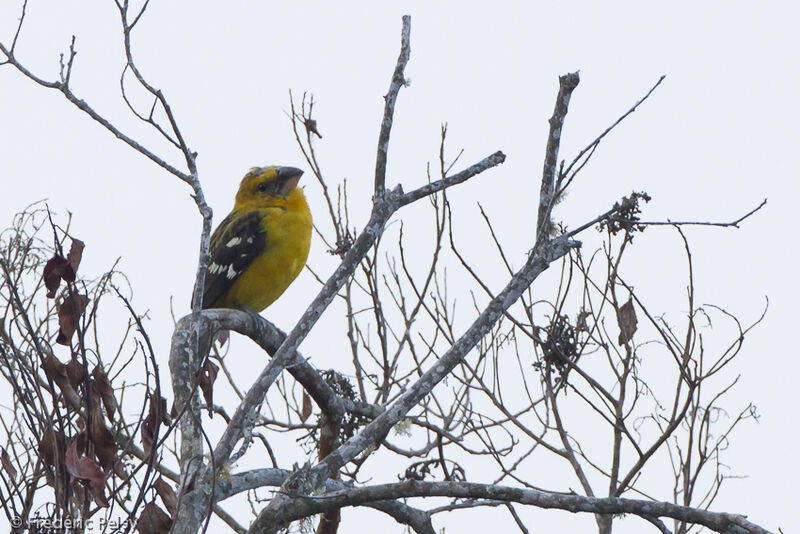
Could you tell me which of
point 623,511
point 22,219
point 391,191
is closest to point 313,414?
point 22,219

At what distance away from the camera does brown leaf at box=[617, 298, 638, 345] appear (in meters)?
4.57

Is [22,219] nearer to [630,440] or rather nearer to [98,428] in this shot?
[98,428]


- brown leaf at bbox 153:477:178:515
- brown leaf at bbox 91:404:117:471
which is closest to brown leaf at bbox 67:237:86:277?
brown leaf at bbox 91:404:117:471

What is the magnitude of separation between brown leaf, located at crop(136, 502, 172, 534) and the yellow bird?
356cm

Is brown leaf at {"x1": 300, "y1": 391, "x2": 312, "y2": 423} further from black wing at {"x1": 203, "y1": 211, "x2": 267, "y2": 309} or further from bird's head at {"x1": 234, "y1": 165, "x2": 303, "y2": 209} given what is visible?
bird's head at {"x1": 234, "y1": 165, "x2": 303, "y2": 209}

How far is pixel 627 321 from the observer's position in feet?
15.0

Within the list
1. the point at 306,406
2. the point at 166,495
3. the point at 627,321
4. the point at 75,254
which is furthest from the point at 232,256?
the point at 166,495

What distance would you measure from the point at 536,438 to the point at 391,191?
1.74 m

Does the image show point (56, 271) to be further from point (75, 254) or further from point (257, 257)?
point (257, 257)

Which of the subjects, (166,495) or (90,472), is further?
(166,495)

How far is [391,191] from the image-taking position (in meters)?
3.67

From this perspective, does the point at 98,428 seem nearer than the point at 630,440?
Yes

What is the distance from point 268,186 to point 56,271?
414 cm

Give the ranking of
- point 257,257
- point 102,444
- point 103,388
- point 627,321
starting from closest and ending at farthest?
point 102,444 < point 103,388 < point 627,321 < point 257,257
